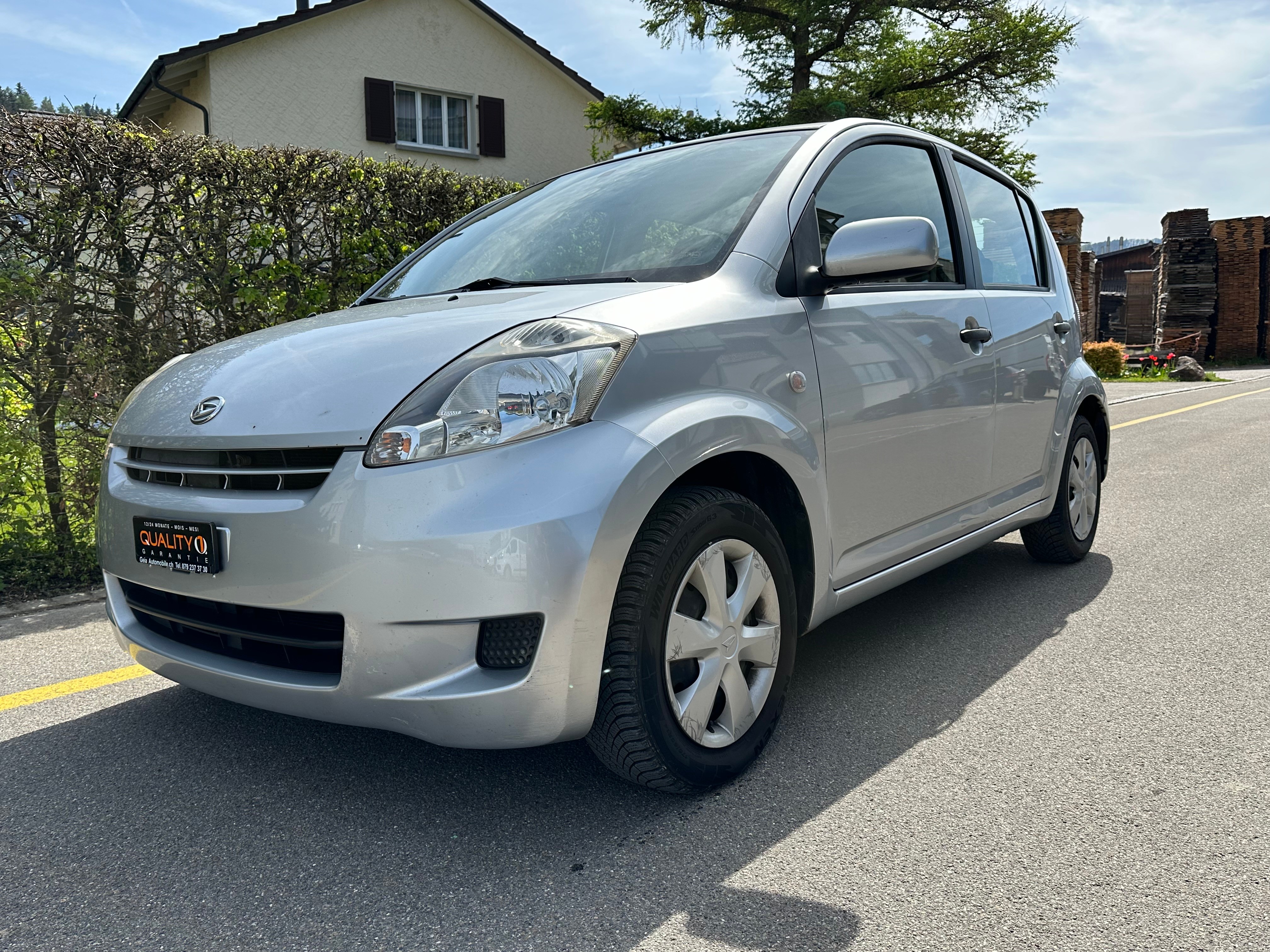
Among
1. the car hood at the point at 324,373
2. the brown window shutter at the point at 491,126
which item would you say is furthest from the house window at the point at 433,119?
the car hood at the point at 324,373

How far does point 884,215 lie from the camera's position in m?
3.20

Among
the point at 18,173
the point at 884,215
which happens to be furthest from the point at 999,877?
the point at 18,173

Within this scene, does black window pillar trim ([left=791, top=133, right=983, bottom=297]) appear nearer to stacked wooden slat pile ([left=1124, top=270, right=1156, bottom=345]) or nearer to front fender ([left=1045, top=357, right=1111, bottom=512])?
front fender ([left=1045, top=357, right=1111, bottom=512])

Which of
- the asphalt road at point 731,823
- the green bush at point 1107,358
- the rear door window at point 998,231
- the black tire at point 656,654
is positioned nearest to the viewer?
the asphalt road at point 731,823

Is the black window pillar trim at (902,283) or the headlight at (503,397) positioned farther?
the black window pillar trim at (902,283)

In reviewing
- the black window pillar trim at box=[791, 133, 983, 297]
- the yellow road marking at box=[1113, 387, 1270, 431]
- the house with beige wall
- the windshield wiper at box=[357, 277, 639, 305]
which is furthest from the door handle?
the house with beige wall

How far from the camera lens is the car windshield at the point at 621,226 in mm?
2693

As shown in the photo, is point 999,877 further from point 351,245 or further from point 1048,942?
point 351,245

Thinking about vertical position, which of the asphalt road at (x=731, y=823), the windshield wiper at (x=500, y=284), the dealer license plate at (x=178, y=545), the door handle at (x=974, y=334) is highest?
the windshield wiper at (x=500, y=284)

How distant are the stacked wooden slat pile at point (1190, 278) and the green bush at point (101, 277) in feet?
94.7

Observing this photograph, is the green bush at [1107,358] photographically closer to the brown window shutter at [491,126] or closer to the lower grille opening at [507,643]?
the brown window shutter at [491,126]

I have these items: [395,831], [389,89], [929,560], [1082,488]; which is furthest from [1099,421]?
[389,89]

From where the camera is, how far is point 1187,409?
13.0m

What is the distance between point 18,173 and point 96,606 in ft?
6.49
